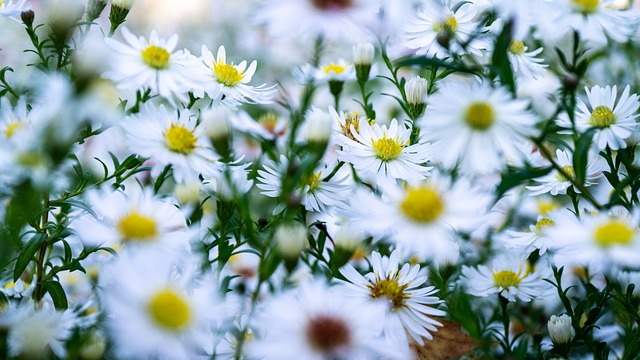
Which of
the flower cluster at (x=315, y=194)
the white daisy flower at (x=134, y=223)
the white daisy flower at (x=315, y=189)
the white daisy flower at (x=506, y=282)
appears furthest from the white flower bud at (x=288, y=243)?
the white daisy flower at (x=506, y=282)

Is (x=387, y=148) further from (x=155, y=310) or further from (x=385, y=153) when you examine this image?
(x=155, y=310)

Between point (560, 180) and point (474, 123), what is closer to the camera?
point (474, 123)

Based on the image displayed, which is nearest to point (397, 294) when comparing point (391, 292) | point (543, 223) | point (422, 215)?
point (391, 292)

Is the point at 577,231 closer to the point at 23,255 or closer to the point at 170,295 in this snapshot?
the point at 170,295

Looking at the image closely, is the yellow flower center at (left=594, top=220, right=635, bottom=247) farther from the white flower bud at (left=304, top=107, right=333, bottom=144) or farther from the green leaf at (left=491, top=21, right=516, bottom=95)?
the white flower bud at (left=304, top=107, right=333, bottom=144)

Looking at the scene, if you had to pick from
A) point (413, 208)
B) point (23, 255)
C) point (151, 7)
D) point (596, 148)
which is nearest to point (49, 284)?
point (23, 255)

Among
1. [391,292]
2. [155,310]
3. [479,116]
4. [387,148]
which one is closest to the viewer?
[155,310]
